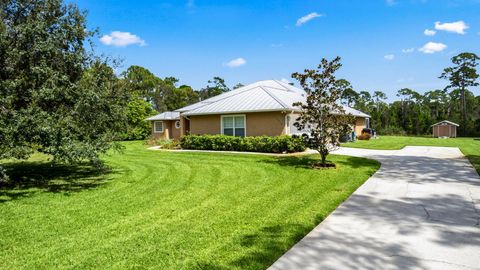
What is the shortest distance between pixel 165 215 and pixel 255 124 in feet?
41.2

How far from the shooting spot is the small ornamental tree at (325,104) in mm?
10547

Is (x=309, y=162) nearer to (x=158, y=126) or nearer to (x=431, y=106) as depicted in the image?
(x=158, y=126)

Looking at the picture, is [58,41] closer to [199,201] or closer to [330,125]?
[199,201]

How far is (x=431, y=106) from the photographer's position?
199ft

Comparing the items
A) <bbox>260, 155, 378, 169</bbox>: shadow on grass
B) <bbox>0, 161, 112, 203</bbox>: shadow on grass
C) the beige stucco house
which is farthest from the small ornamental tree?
<bbox>0, 161, 112, 203</bbox>: shadow on grass

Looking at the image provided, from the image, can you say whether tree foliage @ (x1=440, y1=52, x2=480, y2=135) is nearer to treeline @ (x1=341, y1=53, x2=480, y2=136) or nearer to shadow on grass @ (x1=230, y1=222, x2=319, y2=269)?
treeline @ (x1=341, y1=53, x2=480, y2=136)

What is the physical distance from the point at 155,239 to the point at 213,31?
16.7 metres

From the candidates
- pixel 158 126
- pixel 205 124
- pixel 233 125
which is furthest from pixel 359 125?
pixel 158 126

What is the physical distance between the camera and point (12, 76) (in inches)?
298

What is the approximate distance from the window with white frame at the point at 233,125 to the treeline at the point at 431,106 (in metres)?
24.3

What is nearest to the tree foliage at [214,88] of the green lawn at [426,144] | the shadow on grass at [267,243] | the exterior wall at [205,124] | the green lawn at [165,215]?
the green lawn at [426,144]

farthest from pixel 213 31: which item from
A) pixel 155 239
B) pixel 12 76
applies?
pixel 155 239

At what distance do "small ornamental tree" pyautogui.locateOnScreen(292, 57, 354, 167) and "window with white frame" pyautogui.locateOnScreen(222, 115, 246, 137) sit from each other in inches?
301

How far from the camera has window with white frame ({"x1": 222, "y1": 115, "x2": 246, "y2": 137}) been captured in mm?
18266
